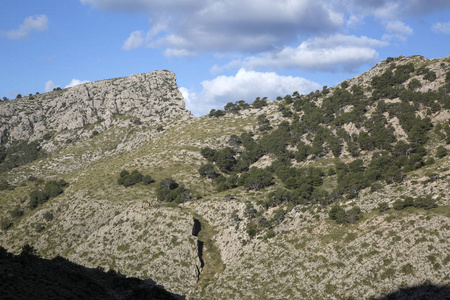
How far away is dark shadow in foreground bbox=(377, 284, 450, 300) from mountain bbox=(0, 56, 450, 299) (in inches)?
17.2

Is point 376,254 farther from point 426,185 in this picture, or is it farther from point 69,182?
point 69,182

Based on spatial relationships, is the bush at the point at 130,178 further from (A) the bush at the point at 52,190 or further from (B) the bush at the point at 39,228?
(B) the bush at the point at 39,228

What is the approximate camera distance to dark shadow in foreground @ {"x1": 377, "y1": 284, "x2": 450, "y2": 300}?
5397 centimetres

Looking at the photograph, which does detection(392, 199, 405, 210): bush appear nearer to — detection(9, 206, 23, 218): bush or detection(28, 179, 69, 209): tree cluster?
detection(28, 179, 69, 209): tree cluster

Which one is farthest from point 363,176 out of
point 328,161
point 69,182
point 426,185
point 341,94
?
point 69,182

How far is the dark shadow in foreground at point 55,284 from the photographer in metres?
46.8

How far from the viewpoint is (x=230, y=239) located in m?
96.4

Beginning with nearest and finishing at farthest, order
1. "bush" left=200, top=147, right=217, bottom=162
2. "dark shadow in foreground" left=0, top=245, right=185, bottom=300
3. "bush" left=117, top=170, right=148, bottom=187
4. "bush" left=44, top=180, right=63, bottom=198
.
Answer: "dark shadow in foreground" left=0, top=245, right=185, bottom=300
"bush" left=117, top=170, right=148, bottom=187
"bush" left=44, top=180, right=63, bottom=198
"bush" left=200, top=147, right=217, bottom=162

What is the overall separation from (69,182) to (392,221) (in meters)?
125

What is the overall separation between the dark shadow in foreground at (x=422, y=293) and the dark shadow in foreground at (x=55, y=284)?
149 ft

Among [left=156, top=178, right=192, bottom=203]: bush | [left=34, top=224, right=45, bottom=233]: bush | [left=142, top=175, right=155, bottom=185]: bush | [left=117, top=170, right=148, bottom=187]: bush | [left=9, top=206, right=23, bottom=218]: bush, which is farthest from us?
[left=142, top=175, right=155, bottom=185]: bush

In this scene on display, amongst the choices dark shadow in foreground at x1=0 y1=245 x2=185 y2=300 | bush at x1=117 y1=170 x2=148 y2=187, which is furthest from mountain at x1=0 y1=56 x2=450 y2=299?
dark shadow in foreground at x1=0 y1=245 x2=185 y2=300

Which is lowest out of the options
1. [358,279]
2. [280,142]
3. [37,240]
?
[358,279]

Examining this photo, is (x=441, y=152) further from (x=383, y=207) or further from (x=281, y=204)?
(x=281, y=204)
